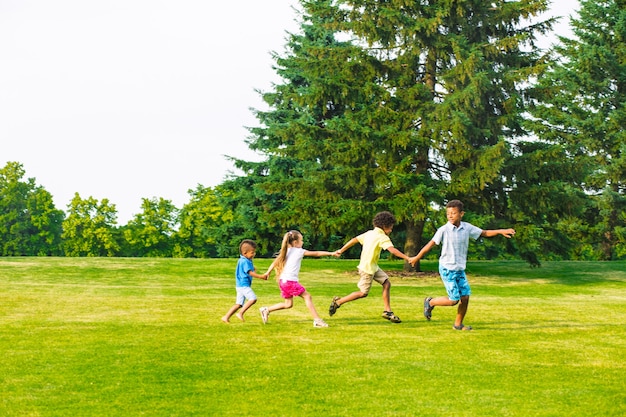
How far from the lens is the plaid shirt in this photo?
1135cm

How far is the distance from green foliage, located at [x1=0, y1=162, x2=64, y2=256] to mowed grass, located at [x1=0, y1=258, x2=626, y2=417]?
54624mm

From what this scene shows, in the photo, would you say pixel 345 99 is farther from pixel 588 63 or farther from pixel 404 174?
pixel 588 63

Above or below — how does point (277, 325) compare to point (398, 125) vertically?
below

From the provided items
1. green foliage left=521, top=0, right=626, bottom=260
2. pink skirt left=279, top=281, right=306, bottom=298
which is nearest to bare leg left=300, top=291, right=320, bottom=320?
pink skirt left=279, top=281, right=306, bottom=298

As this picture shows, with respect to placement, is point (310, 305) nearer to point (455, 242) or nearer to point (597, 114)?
point (455, 242)

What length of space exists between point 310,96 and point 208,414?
2185cm

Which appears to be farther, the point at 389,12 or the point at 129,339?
the point at 389,12

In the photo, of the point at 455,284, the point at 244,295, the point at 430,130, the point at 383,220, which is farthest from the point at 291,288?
the point at 430,130

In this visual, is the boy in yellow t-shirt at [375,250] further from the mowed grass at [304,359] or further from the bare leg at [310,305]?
the bare leg at [310,305]

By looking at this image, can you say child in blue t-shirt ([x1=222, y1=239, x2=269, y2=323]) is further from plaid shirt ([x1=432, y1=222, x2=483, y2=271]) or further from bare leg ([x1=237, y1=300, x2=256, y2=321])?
plaid shirt ([x1=432, y1=222, x2=483, y2=271])

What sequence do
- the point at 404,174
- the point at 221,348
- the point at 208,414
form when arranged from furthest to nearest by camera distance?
1. the point at 404,174
2. the point at 221,348
3. the point at 208,414

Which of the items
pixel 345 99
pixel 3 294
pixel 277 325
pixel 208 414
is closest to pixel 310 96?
pixel 345 99

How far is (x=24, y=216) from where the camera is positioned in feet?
235

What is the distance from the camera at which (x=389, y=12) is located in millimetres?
26188
